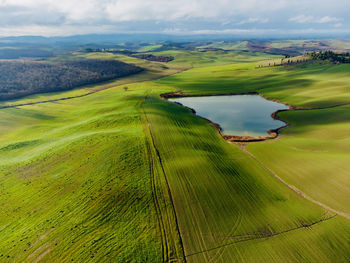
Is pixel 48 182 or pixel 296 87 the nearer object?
pixel 48 182

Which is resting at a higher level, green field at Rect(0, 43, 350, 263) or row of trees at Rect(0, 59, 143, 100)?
row of trees at Rect(0, 59, 143, 100)

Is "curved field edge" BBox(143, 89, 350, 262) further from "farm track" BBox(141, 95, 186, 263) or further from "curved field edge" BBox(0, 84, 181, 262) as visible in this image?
"curved field edge" BBox(0, 84, 181, 262)

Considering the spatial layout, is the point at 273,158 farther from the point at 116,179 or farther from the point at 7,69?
the point at 7,69

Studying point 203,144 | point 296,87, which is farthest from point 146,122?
point 296,87

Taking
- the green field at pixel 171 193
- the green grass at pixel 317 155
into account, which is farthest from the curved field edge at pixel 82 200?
the green grass at pixel 317 155

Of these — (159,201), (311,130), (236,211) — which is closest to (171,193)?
(159,201)

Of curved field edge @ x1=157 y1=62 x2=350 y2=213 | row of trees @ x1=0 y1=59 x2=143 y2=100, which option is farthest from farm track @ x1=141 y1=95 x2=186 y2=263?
row of trees @ x1=0 y1=59 x2=143 y2=100

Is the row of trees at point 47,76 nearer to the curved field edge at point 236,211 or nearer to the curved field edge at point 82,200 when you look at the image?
the curved field edge at point 82,200
